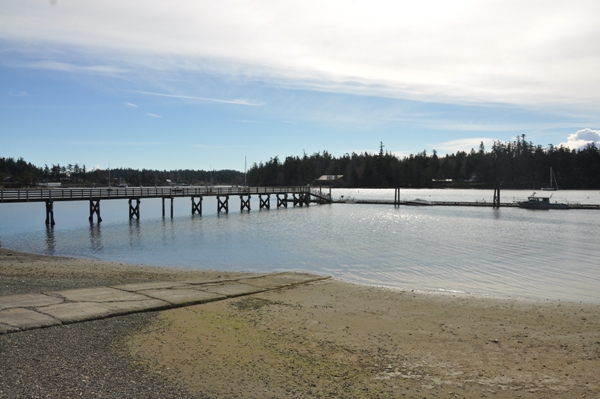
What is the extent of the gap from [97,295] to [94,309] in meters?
1.74

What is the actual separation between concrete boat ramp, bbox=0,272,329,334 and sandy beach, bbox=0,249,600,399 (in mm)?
492

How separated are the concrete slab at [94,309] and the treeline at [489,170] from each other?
513ft

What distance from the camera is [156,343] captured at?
912cm

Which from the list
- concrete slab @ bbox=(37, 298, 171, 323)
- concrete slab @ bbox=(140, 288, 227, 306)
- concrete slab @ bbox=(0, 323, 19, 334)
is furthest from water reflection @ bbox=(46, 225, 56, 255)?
concrete slab @ bbox=(0, 323, 19, 334)

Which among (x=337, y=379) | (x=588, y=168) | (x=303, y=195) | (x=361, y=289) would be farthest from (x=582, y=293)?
(x=588, y=168)

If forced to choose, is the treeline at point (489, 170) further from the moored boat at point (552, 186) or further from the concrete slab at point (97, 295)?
the concrete slab at point (97, 295)

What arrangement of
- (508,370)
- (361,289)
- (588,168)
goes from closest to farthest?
(508,370) < (361,289) < (588,168)

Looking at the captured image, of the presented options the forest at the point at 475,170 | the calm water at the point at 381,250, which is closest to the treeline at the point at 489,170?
the forest at the point at 475,170

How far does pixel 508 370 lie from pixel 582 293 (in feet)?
37.0

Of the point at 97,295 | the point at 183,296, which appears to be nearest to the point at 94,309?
the point at 97,295

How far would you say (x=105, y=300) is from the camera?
1200 centimetres

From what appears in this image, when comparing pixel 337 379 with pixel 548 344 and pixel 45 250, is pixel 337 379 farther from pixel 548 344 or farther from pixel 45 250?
pixel 45 250

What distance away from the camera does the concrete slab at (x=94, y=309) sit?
33.7 feet

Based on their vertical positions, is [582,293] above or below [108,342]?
below
